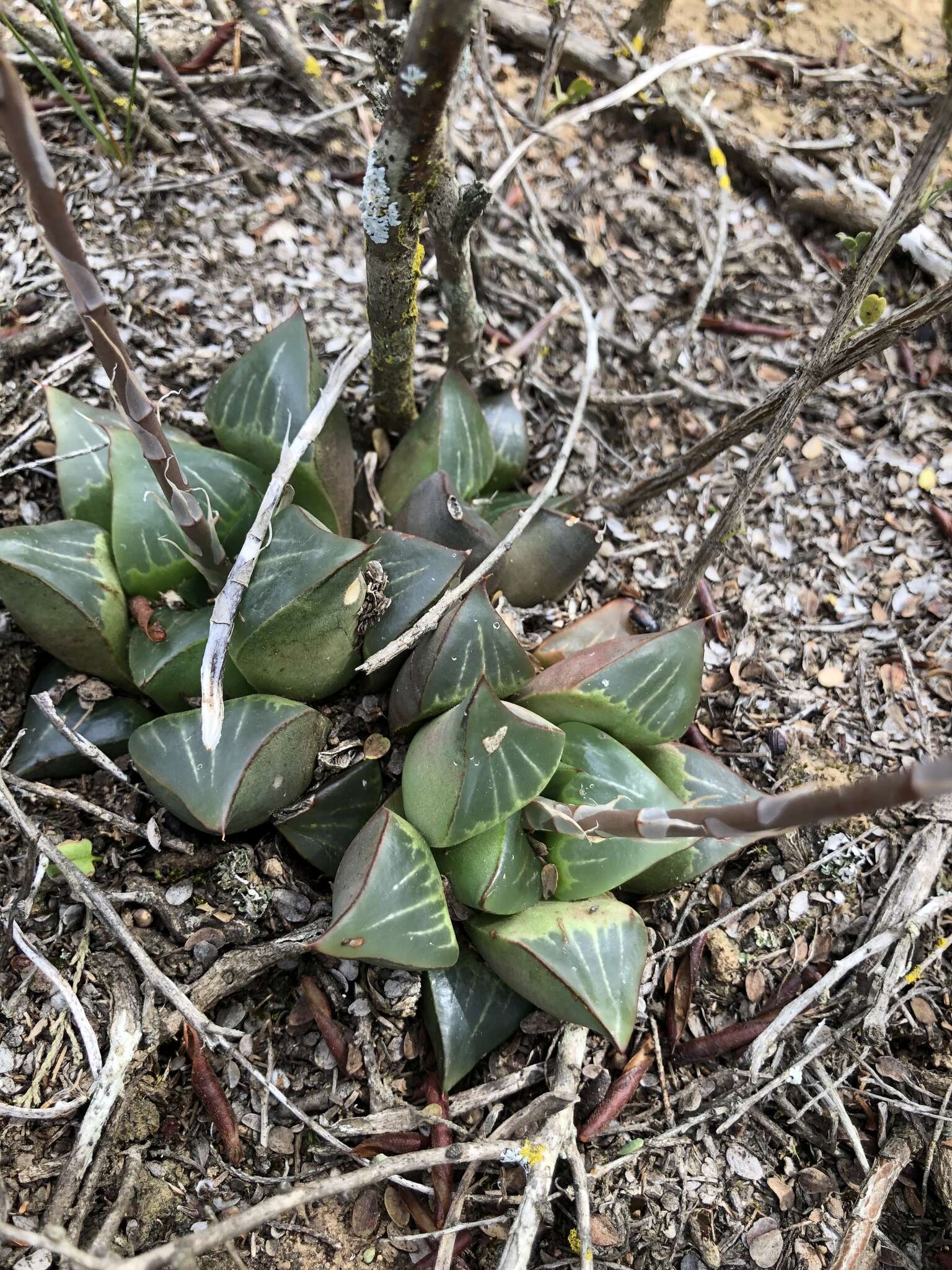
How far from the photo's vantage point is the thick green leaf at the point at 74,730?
210 cm

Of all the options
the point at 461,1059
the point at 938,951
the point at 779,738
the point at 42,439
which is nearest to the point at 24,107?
the point at 42,439

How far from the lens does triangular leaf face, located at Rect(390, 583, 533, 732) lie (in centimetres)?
195

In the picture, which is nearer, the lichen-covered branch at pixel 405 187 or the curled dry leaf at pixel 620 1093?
the lichen-covered branch at pixel 405 187

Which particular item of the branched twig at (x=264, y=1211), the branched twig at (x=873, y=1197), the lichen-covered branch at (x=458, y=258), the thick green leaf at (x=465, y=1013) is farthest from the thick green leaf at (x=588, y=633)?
the branched twig at (x=873, y=1197)

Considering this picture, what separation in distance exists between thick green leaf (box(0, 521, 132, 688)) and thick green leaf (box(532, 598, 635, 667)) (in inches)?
39.1

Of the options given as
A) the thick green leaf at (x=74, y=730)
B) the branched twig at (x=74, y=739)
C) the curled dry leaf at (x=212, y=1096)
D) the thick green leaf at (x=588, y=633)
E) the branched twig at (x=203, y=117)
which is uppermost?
the branched twig at (x=203, y=117)

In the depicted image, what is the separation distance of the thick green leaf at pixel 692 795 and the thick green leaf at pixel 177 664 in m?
0.96

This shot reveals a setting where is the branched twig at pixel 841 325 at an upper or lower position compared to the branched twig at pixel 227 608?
upper

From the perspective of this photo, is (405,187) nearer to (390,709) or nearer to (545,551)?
(545,551)

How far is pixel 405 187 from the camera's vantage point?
1825 millimetres

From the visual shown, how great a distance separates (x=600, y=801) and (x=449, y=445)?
0.96 metres

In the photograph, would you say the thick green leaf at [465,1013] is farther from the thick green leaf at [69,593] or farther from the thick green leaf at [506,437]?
the thick green leaf at [506,437]

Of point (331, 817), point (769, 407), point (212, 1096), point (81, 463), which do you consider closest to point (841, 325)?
point (769, 407)

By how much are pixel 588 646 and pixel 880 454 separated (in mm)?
1456
